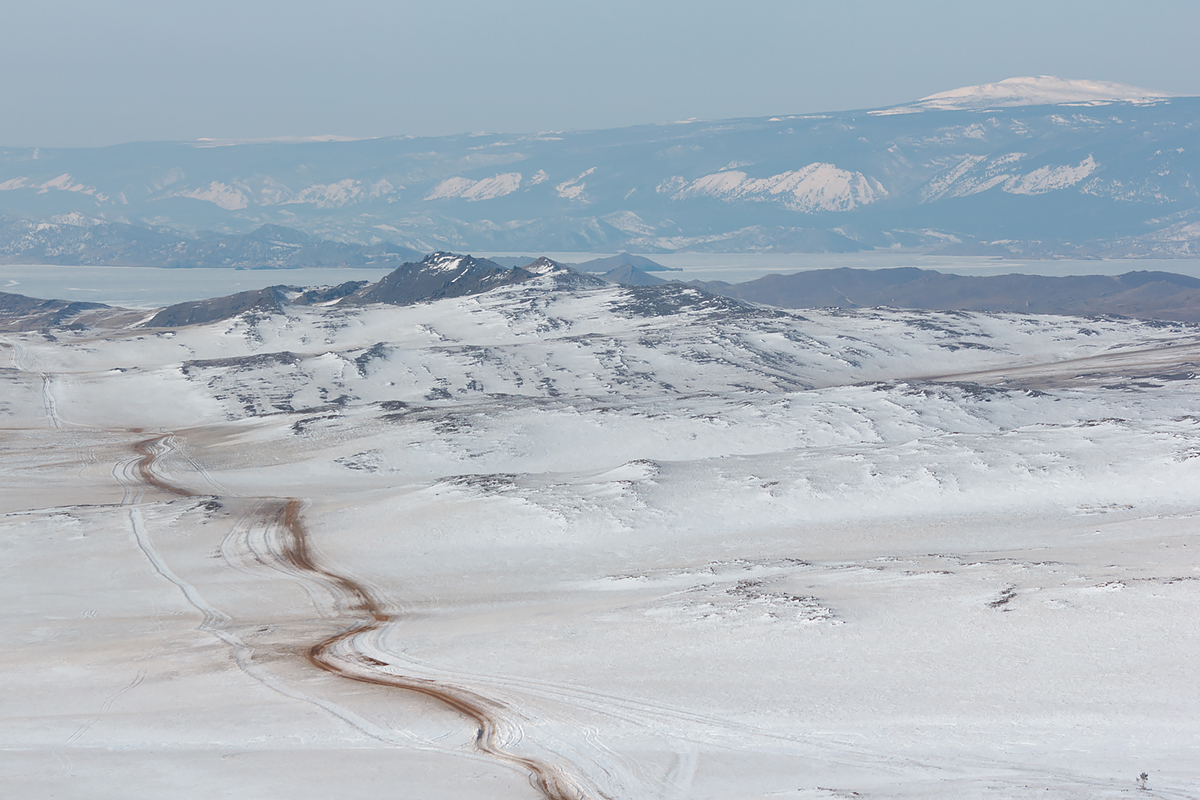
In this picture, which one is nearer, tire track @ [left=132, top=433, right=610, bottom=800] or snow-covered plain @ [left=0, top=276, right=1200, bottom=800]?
tire track @ [left=132, top=433, right=610, bottom=800]

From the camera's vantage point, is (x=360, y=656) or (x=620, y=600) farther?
(x=620, y=600)

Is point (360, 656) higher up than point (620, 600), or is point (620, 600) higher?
point (360, 656)

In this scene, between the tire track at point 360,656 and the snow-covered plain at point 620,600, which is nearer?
the tire track at point 360,656

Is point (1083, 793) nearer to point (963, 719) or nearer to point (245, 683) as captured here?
point (963, 719)
